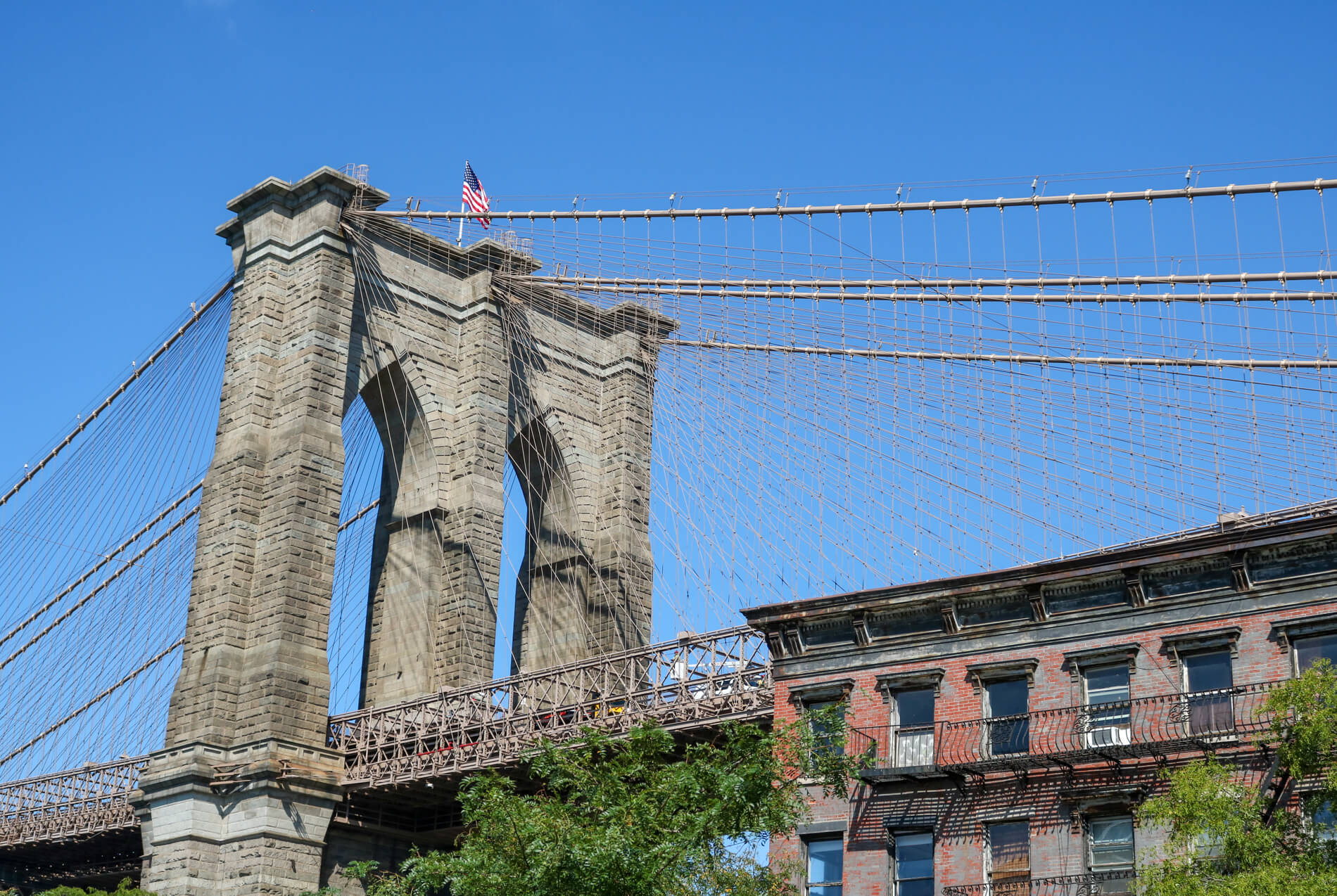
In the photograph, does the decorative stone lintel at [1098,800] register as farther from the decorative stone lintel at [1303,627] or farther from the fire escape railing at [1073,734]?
the decorative stone lintel at [1303,627]

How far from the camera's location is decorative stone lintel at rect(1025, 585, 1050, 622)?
→ 33.5 m

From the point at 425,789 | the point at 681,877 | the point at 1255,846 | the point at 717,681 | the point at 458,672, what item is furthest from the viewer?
the point at 458,672

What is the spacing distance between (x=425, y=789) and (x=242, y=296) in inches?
655

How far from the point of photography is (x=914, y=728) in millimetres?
34000

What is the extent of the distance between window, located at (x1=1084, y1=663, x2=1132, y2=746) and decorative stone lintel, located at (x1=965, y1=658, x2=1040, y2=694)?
3.44 feet

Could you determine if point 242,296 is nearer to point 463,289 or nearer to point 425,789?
point 463,289

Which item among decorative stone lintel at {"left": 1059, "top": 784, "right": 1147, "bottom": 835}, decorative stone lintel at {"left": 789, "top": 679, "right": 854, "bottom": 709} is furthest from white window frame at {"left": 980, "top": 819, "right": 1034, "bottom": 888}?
decorative stone lintel at {"left": 789, "top": 679, "right": 854, "bottom": 709}

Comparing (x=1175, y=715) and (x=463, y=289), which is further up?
(x=463, y=289)

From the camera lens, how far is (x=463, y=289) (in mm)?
57531

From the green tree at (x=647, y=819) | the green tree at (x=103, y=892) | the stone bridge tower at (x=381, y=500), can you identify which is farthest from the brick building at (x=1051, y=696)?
the green tree at (x=103, y=892)

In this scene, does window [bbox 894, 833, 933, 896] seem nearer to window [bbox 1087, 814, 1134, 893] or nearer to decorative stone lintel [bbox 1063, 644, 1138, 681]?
window [bbox 1087, 814, 1134, 893]

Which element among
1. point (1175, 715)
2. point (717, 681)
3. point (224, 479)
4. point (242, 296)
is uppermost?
point (242, 296)

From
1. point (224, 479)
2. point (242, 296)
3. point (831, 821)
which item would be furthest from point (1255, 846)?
Result: point (242, 296)

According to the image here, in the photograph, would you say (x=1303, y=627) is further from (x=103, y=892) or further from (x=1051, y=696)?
(x=103, y=892)
